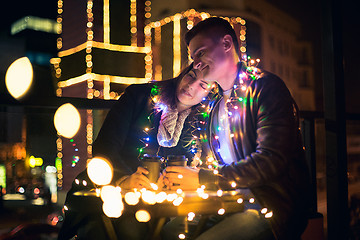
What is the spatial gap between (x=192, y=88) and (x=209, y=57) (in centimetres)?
30

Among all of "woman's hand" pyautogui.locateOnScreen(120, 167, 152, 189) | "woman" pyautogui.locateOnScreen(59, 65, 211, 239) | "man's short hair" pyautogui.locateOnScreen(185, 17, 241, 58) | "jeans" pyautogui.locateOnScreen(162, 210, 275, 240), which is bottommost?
"jeans" pyautogui.locateOnScreen(162, 210, 275, 240)

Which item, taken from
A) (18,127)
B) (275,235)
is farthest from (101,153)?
(18,127)

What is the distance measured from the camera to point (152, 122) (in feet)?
6.70

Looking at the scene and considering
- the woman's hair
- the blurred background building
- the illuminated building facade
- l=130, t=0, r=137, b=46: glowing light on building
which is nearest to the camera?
the woman's hair

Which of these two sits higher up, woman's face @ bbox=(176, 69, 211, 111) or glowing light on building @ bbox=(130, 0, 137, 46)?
glowing light on building @ bbox=(130, 0, 137, 46)

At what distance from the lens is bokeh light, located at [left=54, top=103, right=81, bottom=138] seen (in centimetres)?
230

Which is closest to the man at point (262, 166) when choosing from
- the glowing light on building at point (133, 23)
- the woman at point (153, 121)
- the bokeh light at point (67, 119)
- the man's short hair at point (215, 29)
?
the man's short hair at point (215, 29)

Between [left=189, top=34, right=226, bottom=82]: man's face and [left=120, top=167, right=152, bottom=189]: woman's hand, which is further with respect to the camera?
[left=189, top=34, right=226, bottom=82]: man's face

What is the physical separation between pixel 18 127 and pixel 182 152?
153 centimetres

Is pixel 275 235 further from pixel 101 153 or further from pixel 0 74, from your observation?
pixel 0 74

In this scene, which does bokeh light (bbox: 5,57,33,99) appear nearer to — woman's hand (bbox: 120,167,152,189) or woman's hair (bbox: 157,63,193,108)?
woman's hair (bbox: 157,63,193,108)

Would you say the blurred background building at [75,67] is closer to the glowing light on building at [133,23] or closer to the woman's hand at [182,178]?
the glowing light on building at [133,23]

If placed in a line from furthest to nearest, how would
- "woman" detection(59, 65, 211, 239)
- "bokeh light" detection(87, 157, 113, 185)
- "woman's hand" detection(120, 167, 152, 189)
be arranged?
"woman" detection(59, 65, 211, 239) < "bokeh light" detection(87, 157, 113, 185) < "woman's hand" detection(120, 167, 152, 189)

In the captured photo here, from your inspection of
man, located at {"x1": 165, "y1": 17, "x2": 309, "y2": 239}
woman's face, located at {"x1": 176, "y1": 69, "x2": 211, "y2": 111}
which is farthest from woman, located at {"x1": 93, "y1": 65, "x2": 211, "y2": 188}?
man, located at {"x1": 165, "y1": 17, "x2": 309, "y2": 239}
